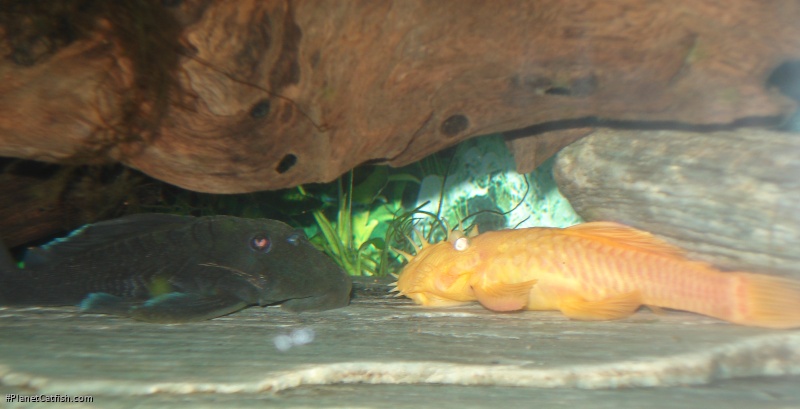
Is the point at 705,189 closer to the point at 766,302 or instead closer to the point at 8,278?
the point at 766,302

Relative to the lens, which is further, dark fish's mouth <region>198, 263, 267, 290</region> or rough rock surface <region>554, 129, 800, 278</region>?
dark fish's mouth <region>198, 263, 267, 290</region>

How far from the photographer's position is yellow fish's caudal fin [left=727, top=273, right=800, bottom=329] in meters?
2.33

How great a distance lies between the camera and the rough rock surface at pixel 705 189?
291 centimetres

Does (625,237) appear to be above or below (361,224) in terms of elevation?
below

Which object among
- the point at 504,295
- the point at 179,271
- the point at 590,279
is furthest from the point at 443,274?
the point at 179,271

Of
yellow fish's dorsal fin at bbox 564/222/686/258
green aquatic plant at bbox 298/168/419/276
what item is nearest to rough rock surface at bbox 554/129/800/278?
yellow fish's dorsal fin at bbox 564/222/686/258

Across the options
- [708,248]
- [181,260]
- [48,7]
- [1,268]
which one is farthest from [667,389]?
[1,268]

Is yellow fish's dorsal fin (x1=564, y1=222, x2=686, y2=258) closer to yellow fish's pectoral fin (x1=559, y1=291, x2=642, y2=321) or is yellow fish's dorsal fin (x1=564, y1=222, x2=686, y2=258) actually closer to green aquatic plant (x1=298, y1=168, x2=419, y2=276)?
yellow fish's pectoral fin (x1=559, y1=291, x2=642, y2=321)

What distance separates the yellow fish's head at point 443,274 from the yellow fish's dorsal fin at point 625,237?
57 cm

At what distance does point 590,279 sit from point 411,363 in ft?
4.01

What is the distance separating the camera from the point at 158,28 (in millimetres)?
2633

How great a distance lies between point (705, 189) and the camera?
3.24 meters

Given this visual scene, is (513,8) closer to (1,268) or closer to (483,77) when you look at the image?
(483,77)

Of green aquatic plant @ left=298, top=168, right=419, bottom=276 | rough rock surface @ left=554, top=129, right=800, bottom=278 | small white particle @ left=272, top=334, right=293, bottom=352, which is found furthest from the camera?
green aquatic plant @ left=298, top=168, right=419, bottom=276
